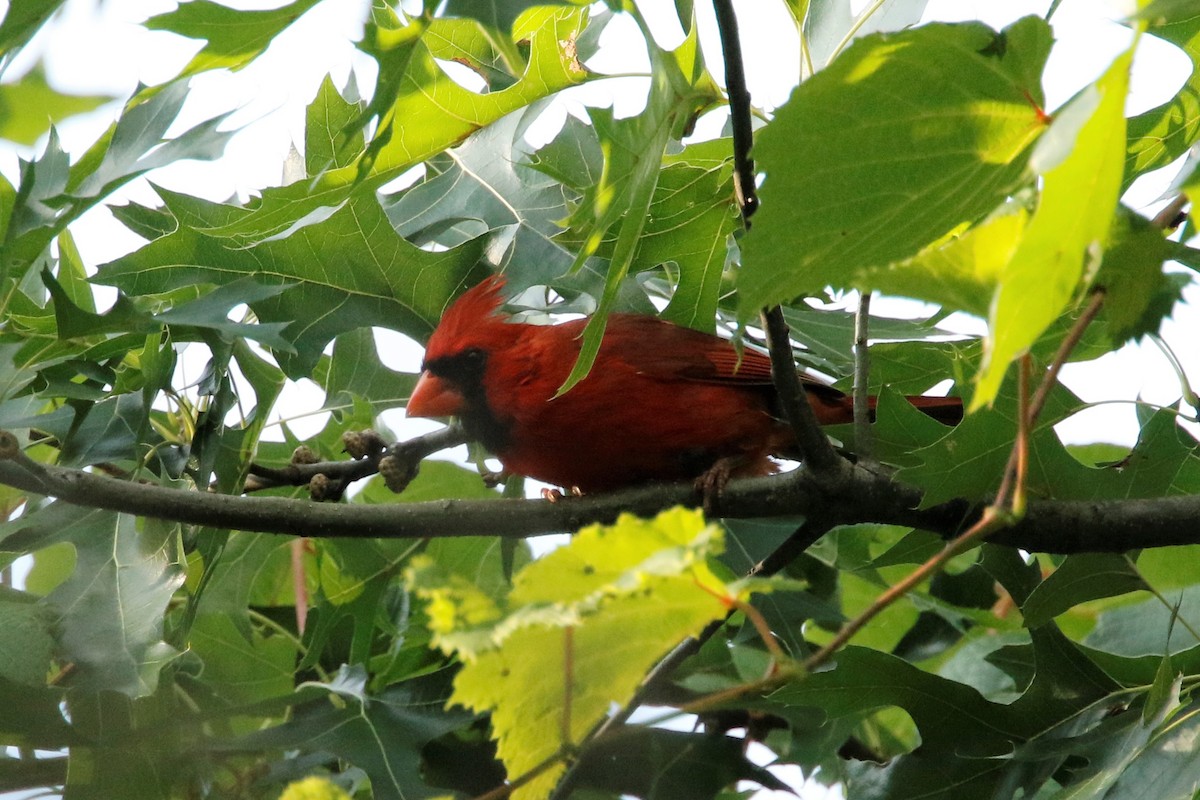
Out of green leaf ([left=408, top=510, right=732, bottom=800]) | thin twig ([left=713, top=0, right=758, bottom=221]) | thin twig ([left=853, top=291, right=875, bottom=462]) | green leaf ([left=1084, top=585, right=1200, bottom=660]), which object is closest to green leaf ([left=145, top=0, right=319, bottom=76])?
thin twig ([left=713, top=0, right=758, bottom=221])

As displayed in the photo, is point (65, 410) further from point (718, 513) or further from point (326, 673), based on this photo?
point (718, 513)

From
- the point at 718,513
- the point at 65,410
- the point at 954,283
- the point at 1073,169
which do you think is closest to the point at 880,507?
the point at 718,513

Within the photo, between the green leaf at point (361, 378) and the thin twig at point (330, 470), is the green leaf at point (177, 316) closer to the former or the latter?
the thin twig at point (330, 470)

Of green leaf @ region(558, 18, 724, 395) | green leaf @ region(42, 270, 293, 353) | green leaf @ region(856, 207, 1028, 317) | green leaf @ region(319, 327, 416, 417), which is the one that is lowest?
green leaf @ region(319, 327, 416, 417)

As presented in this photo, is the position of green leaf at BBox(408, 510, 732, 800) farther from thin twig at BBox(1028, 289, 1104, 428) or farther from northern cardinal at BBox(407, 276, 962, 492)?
northern cardinal at BBox(407, 276, 962, 492)

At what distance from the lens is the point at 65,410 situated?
2480 millimetres

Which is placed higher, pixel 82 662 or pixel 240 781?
pixel 82 662

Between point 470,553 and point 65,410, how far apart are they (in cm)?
99

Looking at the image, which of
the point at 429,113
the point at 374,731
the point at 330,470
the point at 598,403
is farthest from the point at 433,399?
the point at 429,113

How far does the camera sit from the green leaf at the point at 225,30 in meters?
1.47

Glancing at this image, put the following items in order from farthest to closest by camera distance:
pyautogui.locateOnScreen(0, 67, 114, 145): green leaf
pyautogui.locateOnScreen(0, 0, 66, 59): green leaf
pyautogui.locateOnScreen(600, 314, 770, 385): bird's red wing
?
pyautogui.locateOnScreen(600, 314, 770, 385): bird's red wing → pyautogui.locateOnScreen(0, 67, 114, 145): green leaf → pyautogui.locateOnScreen(0, 0, 66, 59): green leaf

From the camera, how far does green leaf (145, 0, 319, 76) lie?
4.83 ft

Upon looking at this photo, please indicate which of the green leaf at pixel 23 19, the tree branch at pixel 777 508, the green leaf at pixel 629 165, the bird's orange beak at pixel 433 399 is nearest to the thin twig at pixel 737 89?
the green leaf at pixel 629 165

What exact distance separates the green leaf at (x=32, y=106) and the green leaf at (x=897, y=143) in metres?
1.16
